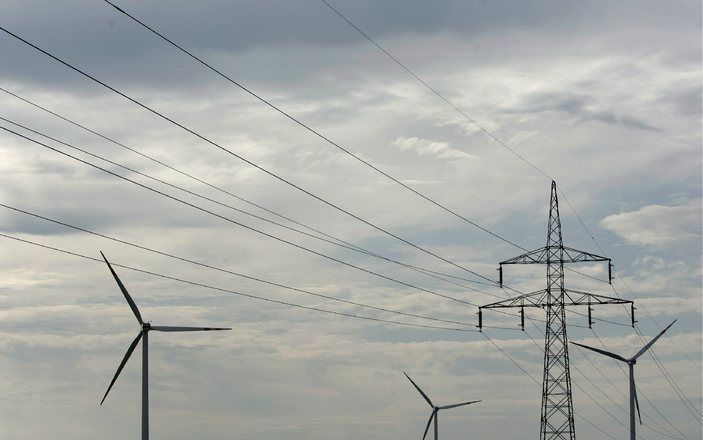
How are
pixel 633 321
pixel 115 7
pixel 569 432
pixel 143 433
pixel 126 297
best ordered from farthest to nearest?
pixel 633 321
pixel 569 432
pixel 126 297
pixel 143 433
pixel 115 7

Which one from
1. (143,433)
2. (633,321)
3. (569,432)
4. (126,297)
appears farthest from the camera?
(633,321)

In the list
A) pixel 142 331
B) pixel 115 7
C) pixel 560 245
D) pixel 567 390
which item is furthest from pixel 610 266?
pixel 115 7

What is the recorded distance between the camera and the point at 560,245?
470ft

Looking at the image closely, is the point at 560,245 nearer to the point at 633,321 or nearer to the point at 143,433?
the point at 633,321

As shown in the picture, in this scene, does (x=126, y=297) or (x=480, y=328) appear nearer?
(x=126, y=297)

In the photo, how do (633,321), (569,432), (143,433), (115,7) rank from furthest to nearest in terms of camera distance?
(633,321) → (569,432) → (143,433) → (115,7)

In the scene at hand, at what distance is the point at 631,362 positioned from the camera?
14962cm

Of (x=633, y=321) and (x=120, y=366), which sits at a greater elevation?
(x=633, y=321)

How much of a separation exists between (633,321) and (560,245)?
15.8 meters

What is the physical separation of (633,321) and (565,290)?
13.3 meters

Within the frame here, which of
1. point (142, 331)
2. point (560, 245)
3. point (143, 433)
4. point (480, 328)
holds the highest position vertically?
point (560, 245)

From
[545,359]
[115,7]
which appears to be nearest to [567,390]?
[545,359]

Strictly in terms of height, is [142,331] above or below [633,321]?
below

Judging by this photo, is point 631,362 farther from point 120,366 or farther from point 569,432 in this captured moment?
point 120,366
